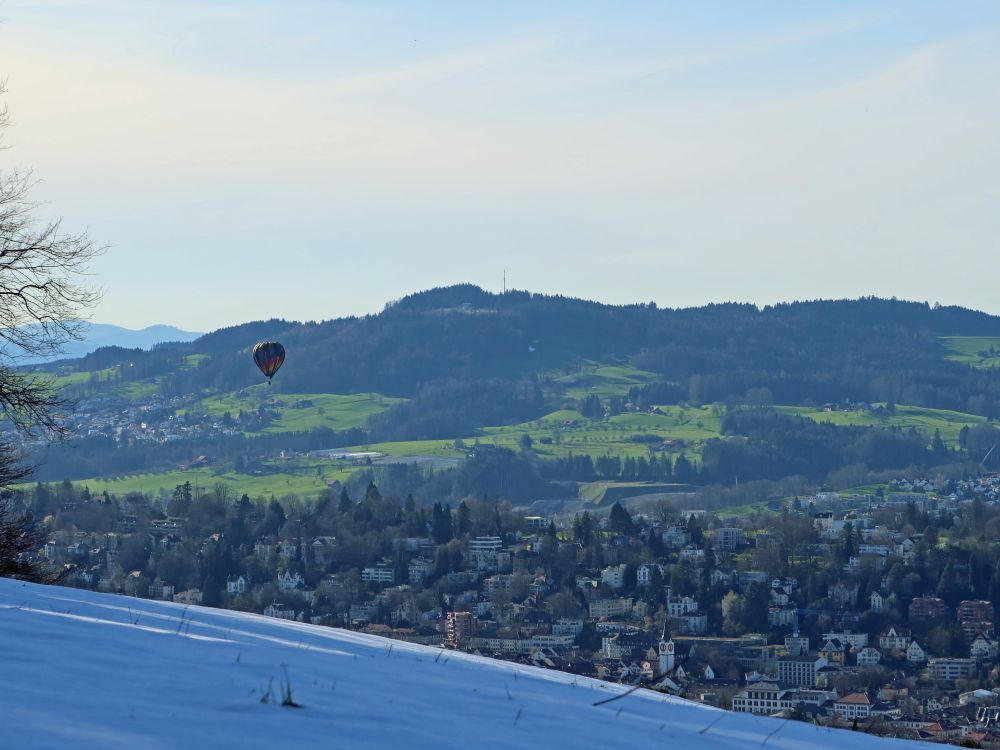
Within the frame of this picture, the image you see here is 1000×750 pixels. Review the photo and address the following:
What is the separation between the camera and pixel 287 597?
68.9 m

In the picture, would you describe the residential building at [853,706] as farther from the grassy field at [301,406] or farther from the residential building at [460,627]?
the grassy field at [301,406]

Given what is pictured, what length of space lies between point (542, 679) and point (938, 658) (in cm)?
5112

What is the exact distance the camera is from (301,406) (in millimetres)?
189875

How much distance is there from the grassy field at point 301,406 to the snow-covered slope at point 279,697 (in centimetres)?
16249

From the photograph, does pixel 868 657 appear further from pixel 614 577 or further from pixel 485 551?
pixel 485 551

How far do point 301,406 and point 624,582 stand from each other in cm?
11842

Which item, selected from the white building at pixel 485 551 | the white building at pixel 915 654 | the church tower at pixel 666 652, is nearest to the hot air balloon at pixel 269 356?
the church tower at pixel 666 652

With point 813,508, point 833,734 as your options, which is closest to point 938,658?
point 833,734

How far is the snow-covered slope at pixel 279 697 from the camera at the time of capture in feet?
22.8

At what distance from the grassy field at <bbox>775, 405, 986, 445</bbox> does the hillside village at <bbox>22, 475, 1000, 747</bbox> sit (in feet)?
234

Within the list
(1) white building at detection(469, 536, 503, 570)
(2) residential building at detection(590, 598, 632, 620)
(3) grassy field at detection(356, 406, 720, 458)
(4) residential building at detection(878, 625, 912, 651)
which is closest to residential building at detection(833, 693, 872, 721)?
(4) residential building at detection(878, 625, 912, 651)

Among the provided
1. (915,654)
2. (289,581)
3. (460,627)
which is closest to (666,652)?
(460,627)

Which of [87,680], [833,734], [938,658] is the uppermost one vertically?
[87,680]

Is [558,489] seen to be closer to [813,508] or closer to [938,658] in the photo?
[813,508]
